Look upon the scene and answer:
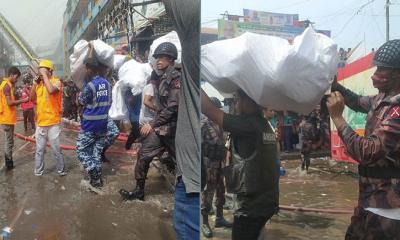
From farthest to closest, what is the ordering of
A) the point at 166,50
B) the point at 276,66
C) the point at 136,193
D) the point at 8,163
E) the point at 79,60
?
the point at 8,163
the point at 79,60
the point at 136,193
the point at 166,50
the point at 276,66

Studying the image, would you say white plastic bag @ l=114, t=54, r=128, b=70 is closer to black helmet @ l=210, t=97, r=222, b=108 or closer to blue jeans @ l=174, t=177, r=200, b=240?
blue jeans @ l=174, t=177, r=200, b=240

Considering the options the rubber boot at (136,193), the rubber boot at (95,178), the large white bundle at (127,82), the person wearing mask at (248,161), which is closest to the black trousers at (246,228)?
the person wearing mask at (248,161)

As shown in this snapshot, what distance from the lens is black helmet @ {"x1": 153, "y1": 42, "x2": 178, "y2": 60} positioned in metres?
4.17

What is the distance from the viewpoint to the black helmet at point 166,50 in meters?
4.17

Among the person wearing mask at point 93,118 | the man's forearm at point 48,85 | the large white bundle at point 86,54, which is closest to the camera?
the person wearing mask at point 93,118

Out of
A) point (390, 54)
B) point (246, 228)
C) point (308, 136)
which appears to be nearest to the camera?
point (390, 54)

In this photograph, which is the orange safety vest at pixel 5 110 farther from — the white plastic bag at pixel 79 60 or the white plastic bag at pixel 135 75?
the white plastic bag at pixel 135 75

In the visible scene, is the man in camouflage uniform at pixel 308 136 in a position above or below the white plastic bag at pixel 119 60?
below

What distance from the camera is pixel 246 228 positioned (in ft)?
5.91

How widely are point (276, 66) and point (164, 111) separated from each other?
9.42ft

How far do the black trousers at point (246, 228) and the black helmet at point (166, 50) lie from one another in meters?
2.60

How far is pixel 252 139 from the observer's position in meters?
1.77

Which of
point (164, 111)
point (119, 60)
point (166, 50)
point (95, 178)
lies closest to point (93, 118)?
point (95, 178)

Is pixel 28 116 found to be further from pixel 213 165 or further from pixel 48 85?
pixel 213 165
